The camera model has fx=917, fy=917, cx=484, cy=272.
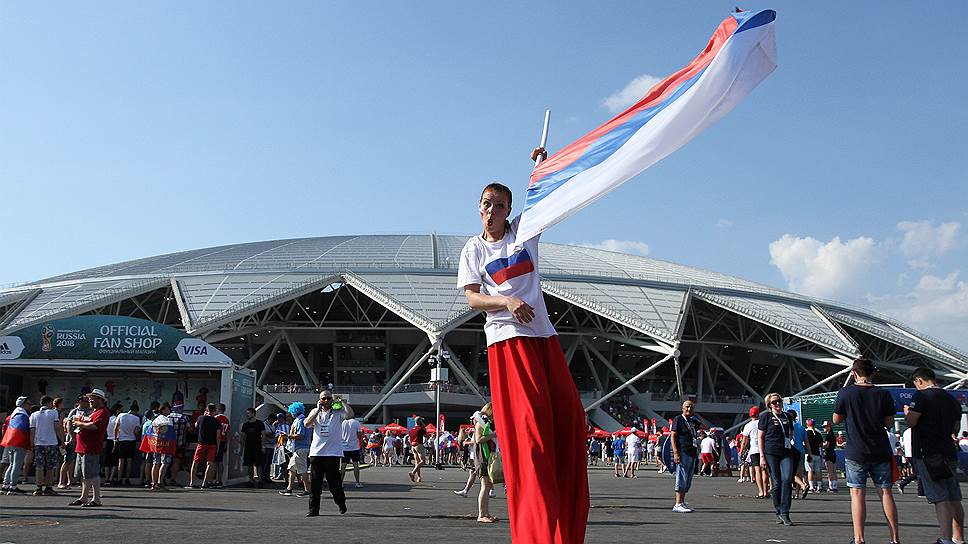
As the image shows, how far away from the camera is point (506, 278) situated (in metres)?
4.51

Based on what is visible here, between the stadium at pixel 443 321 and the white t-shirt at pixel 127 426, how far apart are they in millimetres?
23217

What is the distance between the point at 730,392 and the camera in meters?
64.8

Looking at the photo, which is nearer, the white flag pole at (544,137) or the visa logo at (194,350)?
the white flag pole at (544,137)

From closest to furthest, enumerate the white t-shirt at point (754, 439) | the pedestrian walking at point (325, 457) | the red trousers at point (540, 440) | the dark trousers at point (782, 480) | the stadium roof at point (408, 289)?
the red trousers at point (540, 440) < the dark trousers at point (782, 480) < the pedestrian walking at point (325, 457) < the white t-shirt at point (754, 439) < the stadium roof at point (408, 289)

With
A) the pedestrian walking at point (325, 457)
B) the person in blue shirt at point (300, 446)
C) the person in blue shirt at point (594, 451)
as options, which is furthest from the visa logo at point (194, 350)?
the person in blue shirt at point (594, 451)

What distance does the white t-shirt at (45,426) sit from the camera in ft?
47.4

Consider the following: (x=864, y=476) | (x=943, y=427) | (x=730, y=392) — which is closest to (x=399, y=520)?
(x=864, y=476)

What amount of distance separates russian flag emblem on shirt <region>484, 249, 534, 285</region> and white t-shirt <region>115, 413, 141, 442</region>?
47.0 feet

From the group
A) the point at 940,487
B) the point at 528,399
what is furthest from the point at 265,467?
the point at 528,399

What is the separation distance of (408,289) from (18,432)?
109ft

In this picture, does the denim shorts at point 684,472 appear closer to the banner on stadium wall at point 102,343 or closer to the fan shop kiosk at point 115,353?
the fan shop kiosk at point 115,353

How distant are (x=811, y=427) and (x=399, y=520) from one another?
1389cm

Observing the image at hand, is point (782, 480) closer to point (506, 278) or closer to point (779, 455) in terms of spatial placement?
point (779, 455)

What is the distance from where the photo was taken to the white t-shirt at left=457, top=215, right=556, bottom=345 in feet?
14.5
